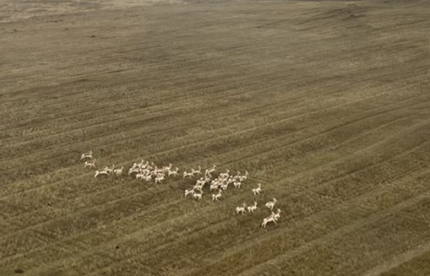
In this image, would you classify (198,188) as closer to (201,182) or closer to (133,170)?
(201,182)

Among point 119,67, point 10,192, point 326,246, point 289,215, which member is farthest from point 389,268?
point 119,67

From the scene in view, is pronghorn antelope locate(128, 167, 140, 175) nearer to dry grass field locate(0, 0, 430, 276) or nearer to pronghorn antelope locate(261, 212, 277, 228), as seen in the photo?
dry grass field locate(0, 0, 430, 276)

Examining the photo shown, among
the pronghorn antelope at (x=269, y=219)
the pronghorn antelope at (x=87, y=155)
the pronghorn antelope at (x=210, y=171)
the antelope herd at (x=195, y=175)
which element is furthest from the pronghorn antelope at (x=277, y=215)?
the pronghorn antelope at (x=87, y=155)

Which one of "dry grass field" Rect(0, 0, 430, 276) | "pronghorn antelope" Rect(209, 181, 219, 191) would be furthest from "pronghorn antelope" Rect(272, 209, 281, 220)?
"pronghorn antelope" Rect(209, 181, 219, 191)

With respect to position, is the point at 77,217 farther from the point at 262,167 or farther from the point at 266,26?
the point at 266,26

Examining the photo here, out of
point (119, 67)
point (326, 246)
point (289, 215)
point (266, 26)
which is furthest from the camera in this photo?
point (266, 26)

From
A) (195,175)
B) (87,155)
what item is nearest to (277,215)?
(195,175)

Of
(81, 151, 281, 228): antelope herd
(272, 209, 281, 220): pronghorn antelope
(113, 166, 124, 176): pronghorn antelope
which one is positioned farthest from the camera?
(113, 166, 124, 176): pronghorn antelope

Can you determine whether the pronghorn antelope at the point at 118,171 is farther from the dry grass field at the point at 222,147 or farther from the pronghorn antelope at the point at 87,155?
the pronghorn antelope at the point at 87,155
